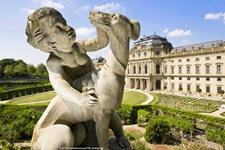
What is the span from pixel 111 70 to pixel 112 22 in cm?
54

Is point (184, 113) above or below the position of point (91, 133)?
below

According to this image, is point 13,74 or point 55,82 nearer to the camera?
point 55,82

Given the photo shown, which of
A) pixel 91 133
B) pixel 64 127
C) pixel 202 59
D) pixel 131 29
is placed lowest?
pixel 91 133

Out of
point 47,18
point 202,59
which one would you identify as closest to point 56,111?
point 47,18

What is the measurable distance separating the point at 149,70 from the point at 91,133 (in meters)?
39.2

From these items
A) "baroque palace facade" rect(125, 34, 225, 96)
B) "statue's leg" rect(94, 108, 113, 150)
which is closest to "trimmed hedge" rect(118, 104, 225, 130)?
"statue's leg" rect(94, 108, 113, 150)

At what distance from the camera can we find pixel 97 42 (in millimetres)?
2141

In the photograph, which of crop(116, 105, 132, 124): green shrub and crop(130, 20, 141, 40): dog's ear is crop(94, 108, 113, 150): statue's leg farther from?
crop(116, 105, 132, 124): green shrub

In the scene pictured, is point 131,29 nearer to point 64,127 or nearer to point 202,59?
point 64,127

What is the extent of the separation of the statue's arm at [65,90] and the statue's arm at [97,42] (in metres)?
0.44

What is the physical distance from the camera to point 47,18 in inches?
72.2

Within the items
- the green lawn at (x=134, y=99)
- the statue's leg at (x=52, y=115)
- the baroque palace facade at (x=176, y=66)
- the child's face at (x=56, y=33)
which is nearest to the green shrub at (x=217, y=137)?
the statue's leg at (x=52, y=115)

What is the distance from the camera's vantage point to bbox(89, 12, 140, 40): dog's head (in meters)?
1.76

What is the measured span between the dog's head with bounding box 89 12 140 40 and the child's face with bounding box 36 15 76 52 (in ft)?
1.15
